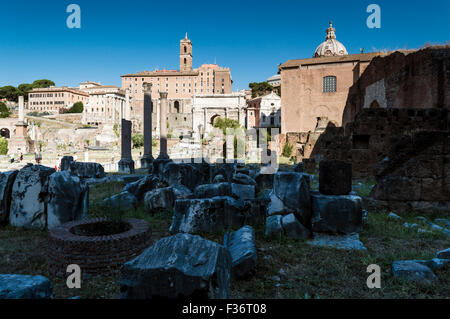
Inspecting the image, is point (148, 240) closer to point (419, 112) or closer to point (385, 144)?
point (385, 144)

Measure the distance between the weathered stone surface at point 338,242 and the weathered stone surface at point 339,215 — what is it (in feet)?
0.40

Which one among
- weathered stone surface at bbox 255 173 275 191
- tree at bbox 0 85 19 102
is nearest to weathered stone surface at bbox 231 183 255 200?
weathered stone surface at bbox 255 173 275 191

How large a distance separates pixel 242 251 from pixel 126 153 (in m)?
13.5

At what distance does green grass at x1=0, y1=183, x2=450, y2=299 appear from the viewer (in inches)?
106

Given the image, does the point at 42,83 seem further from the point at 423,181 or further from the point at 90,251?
the point at 423,181

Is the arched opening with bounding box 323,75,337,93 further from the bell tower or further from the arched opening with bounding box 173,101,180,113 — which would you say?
the bell tower

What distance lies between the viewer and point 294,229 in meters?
4.33

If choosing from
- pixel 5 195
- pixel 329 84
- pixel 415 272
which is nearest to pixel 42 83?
pixel 329 84

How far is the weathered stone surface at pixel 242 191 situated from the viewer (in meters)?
6.38

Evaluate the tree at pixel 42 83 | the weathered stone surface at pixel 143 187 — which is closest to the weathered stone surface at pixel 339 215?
the weathered stone surface at pixel 143 187

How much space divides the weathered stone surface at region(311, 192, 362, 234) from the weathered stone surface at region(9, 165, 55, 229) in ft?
14.5

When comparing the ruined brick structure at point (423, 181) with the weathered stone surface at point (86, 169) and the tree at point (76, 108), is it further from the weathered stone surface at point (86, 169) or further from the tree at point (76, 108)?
the tree at point (76, 108)

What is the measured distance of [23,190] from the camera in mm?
4957
